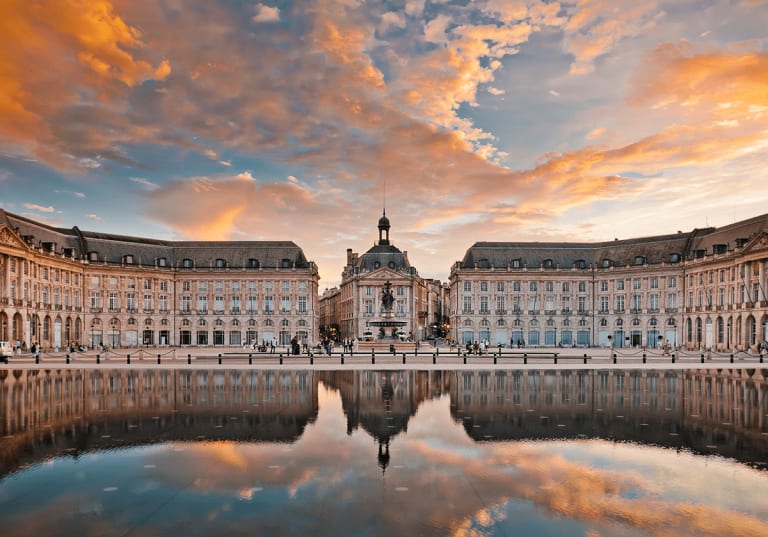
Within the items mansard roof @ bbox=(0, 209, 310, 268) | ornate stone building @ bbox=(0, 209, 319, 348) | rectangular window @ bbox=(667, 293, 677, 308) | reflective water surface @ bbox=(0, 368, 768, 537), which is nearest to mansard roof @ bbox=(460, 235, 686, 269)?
rectangular window @ bbox=(667, 293, 677, 308)

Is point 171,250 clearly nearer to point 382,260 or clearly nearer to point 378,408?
point 382,260

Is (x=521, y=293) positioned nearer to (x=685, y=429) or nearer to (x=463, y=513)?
(x=685, y=429)

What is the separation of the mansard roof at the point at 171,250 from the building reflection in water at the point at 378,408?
208ft

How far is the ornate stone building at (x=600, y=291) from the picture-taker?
86625mm

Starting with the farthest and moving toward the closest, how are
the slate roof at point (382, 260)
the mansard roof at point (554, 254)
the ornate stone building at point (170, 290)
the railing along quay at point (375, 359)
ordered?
1. the slate roof at point (382, 260)
2. the mansard roof at point (554, 254)
3. the ornate stone building at point (170, 290)
4. the railing along quay at point (375, 359)

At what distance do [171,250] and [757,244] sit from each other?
91040 millimetres

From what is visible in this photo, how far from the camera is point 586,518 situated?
10.3 m

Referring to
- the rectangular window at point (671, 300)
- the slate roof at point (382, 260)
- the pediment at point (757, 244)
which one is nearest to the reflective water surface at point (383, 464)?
the pediment at point (757, 244)

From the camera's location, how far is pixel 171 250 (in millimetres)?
104062

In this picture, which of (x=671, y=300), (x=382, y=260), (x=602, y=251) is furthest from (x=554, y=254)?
(x=382, y=260)

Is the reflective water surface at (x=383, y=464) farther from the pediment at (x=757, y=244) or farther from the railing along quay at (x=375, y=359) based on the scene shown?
the pediment at (x=757, y=244)

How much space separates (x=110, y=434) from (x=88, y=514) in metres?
7.38

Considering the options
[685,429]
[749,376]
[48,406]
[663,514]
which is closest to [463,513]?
[663,514]

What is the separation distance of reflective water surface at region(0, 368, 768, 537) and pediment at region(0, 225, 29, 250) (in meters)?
52.6
